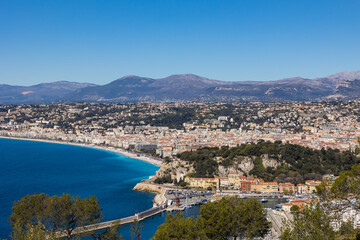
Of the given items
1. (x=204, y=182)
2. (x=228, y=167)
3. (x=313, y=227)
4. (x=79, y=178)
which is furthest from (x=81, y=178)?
(x=313, y=227)

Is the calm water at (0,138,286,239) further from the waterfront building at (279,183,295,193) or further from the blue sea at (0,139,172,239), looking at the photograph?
the waterfront building at (279,183,295,193)

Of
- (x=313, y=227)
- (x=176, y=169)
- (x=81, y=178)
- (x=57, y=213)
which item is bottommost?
(x=81, y=178)

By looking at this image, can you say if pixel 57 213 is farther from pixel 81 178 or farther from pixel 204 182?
pixel 81 178

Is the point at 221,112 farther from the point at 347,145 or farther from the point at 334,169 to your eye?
the point at 334,169

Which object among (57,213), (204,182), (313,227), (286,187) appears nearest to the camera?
(313,227)

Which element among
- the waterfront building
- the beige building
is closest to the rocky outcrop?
the beige building
